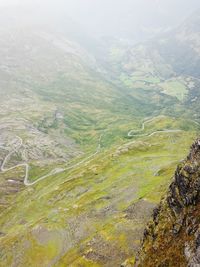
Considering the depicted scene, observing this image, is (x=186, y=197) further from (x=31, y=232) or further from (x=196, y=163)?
(x=31, y=232)

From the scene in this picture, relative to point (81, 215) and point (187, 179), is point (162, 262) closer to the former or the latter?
point (187, 179)

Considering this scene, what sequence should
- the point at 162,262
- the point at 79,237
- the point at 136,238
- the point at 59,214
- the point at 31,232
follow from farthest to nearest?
1. the point at 59,214
2. the point at 31,232
3. the point at 79,237
4. the point at 136,238
5. the point at 162,262

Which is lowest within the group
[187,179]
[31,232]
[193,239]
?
[31,232]

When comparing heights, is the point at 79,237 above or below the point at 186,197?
below

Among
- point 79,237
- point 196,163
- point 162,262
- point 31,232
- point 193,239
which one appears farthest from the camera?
point 31,232

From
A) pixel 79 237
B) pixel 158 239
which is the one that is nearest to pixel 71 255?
pixel 79 237

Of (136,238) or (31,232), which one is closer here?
(136,238)
